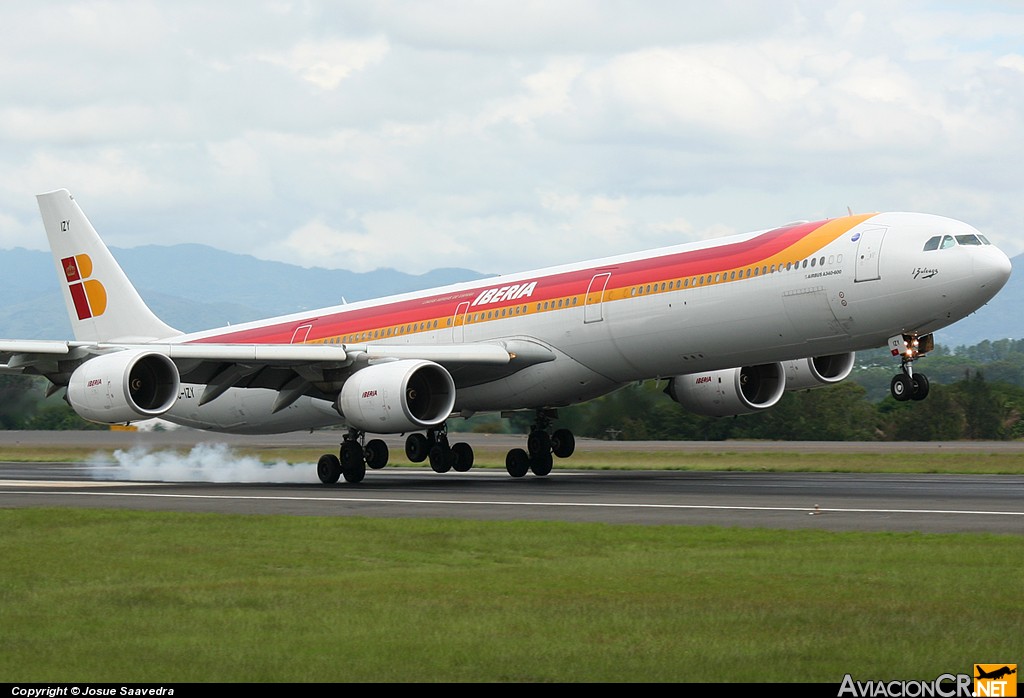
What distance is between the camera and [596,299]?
3097cm

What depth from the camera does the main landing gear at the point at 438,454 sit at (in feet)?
108

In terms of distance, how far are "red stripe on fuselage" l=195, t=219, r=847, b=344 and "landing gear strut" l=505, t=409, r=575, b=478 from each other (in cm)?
373

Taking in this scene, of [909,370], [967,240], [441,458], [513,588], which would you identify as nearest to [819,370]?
[909,370]

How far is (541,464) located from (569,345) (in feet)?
18.4

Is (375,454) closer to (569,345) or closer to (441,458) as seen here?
(441,458)

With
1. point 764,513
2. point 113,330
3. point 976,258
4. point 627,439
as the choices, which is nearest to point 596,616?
point 764,513

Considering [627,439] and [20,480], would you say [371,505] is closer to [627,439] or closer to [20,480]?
[20,480]

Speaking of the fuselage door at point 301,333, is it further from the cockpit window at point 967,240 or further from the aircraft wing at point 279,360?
the cockpit window at point 967,240

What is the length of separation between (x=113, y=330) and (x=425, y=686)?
34.1m

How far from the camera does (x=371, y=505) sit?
941 inches

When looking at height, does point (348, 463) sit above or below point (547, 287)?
below

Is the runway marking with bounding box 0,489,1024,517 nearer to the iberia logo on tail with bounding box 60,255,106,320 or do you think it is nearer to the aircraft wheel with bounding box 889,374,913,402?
the aircraft wheel with bounding box 889,374,913,402

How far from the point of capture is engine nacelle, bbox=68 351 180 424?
92.7ft

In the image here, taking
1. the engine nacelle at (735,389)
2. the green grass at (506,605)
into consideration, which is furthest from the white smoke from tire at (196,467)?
the green grass at (506,605)
